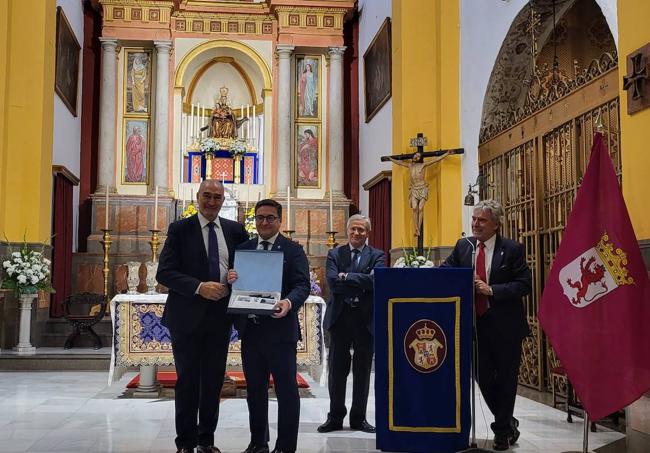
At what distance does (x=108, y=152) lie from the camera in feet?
42.6

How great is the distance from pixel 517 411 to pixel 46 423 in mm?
3476

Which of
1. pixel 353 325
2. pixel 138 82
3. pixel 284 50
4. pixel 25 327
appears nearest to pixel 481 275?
pixel 353 325

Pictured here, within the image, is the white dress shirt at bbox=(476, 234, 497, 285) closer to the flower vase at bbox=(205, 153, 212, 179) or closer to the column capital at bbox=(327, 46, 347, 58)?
the flower vase at bbox=(205, 153, 212, 179)

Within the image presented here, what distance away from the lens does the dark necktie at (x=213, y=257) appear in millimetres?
4043

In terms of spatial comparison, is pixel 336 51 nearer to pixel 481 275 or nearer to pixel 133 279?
pixel 133 279

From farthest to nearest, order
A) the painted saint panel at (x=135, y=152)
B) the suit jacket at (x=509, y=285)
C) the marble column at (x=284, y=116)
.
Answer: the marble column at (x=284, y=116)
the painted saint panel at (x=135, y=152)
the suit jacket at (x=509, y=285)

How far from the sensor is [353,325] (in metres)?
5.00

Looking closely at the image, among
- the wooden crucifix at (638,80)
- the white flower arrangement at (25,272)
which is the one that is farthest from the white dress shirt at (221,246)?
the white flower arrangement at (25,272)

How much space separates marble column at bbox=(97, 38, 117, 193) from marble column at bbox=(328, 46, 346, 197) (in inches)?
148

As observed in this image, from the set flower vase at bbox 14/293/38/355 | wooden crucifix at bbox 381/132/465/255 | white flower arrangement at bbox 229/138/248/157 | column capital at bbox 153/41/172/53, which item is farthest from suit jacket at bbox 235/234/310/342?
column capital at bbox 153/41/172/53

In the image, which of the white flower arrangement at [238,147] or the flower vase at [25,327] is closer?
the flower vase at [25,327]

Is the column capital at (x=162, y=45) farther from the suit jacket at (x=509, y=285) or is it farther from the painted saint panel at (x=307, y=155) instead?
the suit jacket at (x=509, y=285)

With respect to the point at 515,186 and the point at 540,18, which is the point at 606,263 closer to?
Answer: the point at 515,186

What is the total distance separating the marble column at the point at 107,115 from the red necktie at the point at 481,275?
950 centimetres
